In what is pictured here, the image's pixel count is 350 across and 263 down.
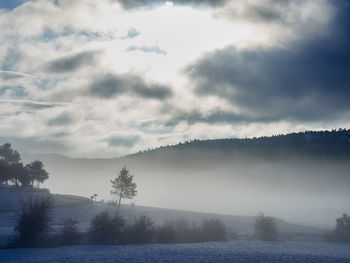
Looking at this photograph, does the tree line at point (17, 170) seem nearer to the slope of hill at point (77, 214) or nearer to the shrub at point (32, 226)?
the slope of hill at point (77, 214)

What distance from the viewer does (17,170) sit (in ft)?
382

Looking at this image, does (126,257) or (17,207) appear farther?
(17,207)

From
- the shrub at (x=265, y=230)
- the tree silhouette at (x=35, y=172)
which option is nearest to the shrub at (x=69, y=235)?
the shrub at (x=265, y=230)

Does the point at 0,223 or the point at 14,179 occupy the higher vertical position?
the point at 14,179

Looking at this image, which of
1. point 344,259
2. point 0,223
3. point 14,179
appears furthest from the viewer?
point 14,179

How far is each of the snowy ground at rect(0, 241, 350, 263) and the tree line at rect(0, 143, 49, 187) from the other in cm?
6594

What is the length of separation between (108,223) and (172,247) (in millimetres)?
13060

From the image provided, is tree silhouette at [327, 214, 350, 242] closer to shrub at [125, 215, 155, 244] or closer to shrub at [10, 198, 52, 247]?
shrub at [125, 215, 155, 244]

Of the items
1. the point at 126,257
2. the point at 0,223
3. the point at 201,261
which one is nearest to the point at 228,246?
the point at 201,261

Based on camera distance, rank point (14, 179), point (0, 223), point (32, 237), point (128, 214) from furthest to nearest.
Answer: point (14, 179), point (128, 214), point (0, 223), point (32, 237)

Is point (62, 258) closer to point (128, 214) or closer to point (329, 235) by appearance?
point (128, 214)

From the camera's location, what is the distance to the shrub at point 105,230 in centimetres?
6514

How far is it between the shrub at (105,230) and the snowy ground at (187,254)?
434cm

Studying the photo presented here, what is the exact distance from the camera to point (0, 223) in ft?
251
